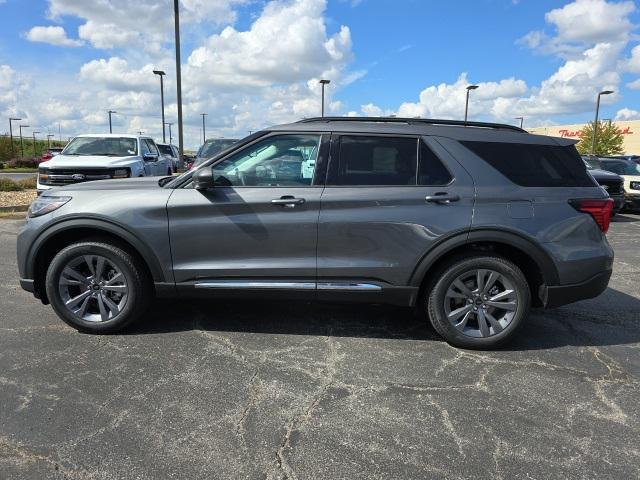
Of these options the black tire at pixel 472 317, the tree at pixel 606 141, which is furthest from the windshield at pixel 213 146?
the tree at pixel 606 141

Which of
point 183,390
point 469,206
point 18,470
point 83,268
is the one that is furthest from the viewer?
point 83,268

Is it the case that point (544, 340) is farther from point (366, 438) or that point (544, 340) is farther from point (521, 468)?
point (366, 438)

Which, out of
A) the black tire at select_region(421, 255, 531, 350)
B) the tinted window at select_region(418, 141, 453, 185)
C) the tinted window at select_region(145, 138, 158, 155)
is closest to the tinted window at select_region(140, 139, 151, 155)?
the tinted window at select_region(145, 138, 158, 155)

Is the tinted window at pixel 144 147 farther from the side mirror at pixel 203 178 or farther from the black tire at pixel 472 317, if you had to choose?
the black tire at pixel 472 317

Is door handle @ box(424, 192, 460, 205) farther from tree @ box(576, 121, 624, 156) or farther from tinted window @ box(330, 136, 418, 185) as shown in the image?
tree @ box(576, 121, 624, 156)

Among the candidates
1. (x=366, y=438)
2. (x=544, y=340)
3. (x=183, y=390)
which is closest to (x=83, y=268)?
(x=183, y=390)

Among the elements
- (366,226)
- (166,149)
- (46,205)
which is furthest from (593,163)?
(166,149)

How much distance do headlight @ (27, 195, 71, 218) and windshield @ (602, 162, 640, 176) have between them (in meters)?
16.7

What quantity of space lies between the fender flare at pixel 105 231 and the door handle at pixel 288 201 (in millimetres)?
1105

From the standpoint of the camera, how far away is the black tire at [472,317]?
4.08 m

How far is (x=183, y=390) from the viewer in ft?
11.1

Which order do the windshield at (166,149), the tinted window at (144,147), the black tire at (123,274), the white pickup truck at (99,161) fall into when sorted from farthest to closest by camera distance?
1. the windshield at (166,149)
2. the tinted window at (144,147)
3. the white pickup truck at (99,161)
4. the black tire at (123,274)

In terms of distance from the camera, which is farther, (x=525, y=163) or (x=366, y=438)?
(x=525, y=163)

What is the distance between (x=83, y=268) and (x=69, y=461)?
207cm
